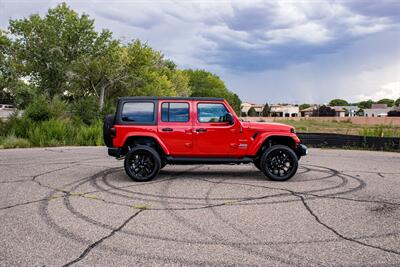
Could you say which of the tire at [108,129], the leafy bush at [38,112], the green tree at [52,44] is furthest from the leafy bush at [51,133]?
the green tree at [52,44]

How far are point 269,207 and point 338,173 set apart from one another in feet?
13.3

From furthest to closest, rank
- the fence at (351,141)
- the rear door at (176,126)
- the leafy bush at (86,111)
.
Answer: the leafy bush at (86,111), the fence at (351,141), the rear door at (176,126)

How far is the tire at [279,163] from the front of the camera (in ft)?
25.4

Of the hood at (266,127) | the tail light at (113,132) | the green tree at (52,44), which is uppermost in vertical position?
the green tree at (52,44)

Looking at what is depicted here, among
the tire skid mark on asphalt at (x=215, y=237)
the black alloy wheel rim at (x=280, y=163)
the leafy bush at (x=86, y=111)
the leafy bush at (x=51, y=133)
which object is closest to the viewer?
the tire skid mark on asphalt at (x=215, y=237)

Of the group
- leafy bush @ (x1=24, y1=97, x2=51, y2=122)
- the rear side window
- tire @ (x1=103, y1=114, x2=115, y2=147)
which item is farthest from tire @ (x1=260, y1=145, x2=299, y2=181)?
leafy bush @ (x1=24, y1=97, x2=51, y2=122)

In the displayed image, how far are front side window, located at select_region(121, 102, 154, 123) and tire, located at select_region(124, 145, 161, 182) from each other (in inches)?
24.4

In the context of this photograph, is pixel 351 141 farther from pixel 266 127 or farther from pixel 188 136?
pixel 188 136

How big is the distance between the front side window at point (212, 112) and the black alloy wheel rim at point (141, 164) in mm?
1473

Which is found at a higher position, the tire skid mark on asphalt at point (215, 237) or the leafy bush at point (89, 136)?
the leafy bush at point (89, 136)

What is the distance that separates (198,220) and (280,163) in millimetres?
3518

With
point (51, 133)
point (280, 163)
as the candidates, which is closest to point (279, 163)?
point (280, 163)

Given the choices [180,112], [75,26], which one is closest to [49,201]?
[180,112]

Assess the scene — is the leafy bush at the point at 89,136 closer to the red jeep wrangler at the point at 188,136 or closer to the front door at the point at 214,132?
the red jeep wrangler at the point at 188,136
